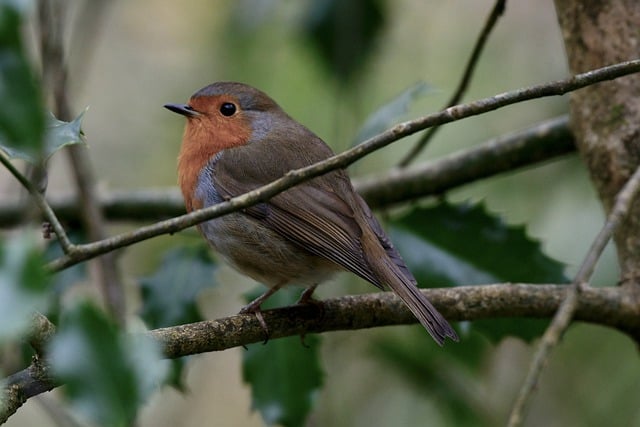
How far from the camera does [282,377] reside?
3072mm

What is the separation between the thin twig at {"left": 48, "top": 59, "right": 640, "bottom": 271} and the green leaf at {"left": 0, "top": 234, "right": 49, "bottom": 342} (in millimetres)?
990

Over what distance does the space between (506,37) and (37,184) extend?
4.51 metres

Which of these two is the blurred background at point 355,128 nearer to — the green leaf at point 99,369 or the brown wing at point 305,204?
the brown wing at point 305,204

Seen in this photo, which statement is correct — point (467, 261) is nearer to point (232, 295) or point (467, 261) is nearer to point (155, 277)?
point (155, 277)

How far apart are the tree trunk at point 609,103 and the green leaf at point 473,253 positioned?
0.30 metres

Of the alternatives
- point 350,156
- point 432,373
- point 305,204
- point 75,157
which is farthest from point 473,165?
point 350,156

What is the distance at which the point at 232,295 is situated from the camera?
5738 millimetres

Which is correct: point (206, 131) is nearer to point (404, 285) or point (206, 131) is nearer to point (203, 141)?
point (203, 141)

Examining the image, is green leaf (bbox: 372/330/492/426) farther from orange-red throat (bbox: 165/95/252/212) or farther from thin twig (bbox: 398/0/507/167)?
orange-red throat (bbox: 165/95/252/212)

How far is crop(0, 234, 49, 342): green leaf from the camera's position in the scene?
93cm

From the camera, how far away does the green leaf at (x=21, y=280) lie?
3.06 feet

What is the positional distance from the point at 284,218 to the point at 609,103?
1.22 m

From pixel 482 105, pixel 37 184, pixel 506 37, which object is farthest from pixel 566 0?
pixel 506 37

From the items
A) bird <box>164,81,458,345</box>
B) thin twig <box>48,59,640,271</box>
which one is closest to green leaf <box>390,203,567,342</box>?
bird <box>164,81,458,345</box>
